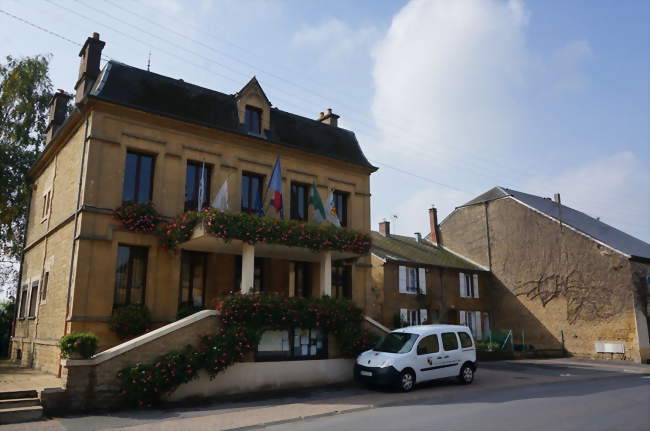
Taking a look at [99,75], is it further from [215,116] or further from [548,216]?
[548,216]

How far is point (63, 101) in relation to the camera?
68.6ft

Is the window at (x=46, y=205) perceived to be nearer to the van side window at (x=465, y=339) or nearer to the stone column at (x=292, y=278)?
the stone column at (x=292, y=278)

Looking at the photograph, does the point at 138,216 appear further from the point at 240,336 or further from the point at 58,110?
the point at 58,110

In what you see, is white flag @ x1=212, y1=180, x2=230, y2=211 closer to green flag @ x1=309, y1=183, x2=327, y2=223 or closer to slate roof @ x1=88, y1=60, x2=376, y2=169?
slate roof @ x1=88, y1=60, x2=376, y2=169

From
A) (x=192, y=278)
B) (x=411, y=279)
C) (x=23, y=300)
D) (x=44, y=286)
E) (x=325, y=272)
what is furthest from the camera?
(x=411, y=279)

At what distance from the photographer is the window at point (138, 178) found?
14.9m

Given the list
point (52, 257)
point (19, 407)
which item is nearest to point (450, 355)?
point (19, 407)

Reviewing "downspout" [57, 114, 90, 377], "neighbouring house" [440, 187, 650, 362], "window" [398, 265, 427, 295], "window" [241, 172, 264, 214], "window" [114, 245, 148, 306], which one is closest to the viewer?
"downspout" [57, 114, 90, 377]

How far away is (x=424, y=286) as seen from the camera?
29.6m

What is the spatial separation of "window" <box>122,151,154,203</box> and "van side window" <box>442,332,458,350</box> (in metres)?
10.2

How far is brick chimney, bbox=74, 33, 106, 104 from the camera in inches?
645

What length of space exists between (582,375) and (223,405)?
44.7 ft

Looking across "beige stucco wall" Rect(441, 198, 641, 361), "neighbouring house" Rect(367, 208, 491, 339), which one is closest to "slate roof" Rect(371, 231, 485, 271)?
"neighbouring house" Rect(367, 208, 491, 339)

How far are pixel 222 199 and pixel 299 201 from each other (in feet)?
13.1
